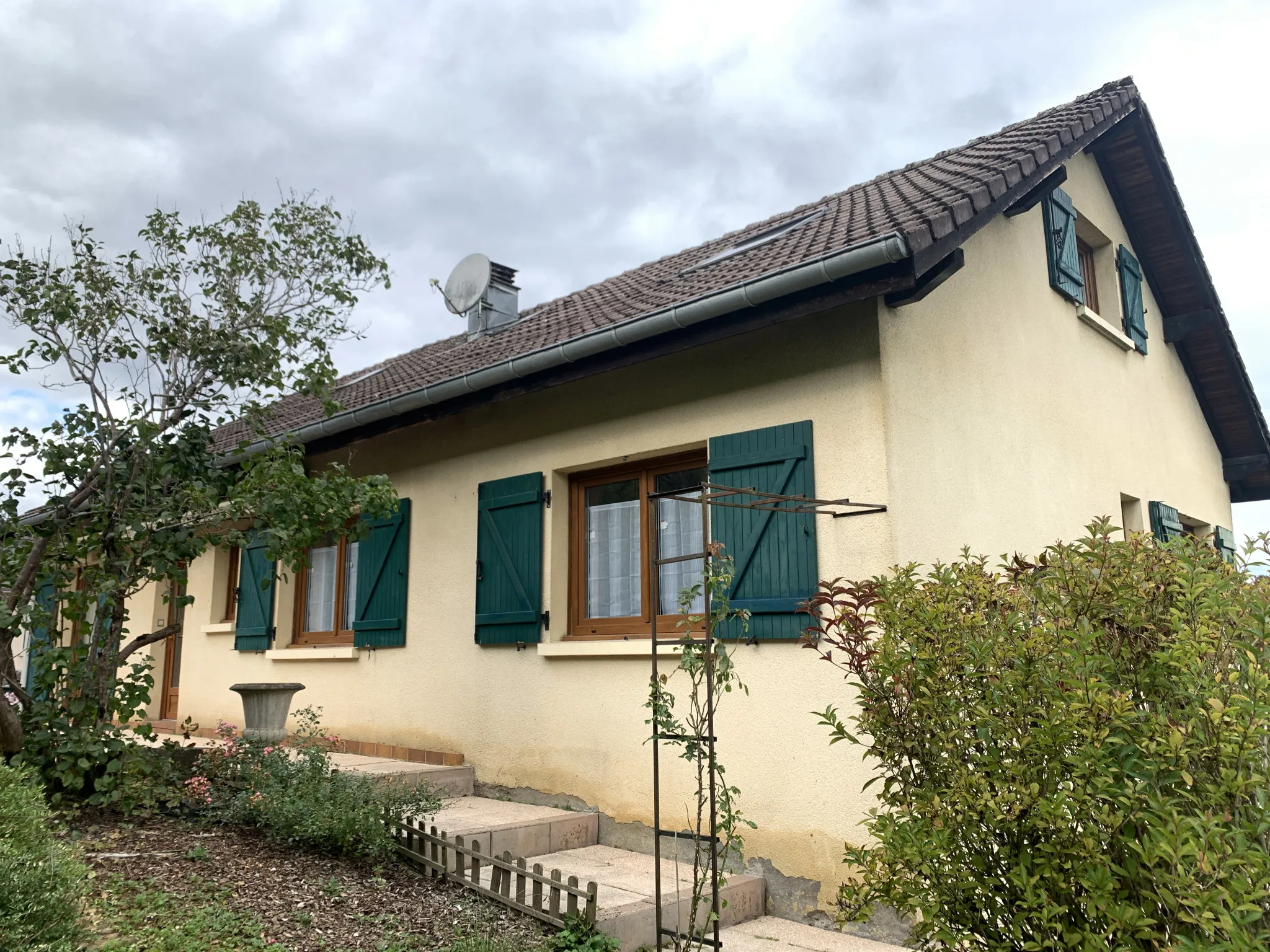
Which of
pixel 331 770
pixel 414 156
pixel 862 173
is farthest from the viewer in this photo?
pixel 414 156

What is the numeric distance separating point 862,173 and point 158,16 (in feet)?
19.5

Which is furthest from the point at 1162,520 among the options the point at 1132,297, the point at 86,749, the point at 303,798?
the point at 86,749

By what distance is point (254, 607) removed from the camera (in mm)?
9258

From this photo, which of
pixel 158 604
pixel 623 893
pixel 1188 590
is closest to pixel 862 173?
pixel 623 893

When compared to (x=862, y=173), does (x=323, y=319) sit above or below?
below

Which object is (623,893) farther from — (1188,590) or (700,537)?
(1188,590)

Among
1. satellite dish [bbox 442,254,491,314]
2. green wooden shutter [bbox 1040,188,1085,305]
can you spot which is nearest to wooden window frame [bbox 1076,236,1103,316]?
green wooden shutter [bbox 1040,188,1085,305]

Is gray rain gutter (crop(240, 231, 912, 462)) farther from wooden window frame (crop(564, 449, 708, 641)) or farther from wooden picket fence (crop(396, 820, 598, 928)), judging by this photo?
wooden picket fence (crop(396, 820, 598, 928))

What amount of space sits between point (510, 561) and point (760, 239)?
3277 millimetres

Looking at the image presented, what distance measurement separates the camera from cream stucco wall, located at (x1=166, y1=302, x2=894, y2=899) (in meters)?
→ 5.23

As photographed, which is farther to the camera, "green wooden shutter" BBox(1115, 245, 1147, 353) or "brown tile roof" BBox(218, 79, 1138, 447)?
"green wooden shutter" BBox(1115, 245, 1147, 353)

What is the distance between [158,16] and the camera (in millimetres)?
6801

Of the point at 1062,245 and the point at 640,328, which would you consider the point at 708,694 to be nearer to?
the point at 640,328

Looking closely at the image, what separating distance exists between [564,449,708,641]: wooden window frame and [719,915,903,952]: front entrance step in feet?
5.60
